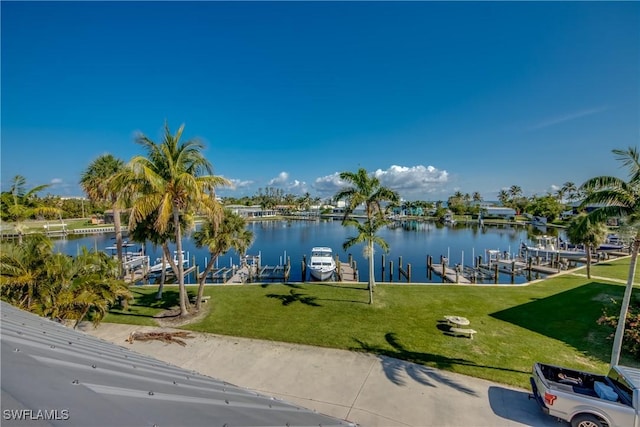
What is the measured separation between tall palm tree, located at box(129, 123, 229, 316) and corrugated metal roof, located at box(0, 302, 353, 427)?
367 inches

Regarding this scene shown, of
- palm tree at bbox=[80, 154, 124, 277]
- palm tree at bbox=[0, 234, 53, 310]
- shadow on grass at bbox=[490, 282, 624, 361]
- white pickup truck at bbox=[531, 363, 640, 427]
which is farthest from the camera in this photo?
palm tree at bbox=[80, 154, 124, 277]

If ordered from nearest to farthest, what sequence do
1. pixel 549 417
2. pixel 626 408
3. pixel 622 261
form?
pixel 626 408 < pixel 549 417 < pixel 622 261

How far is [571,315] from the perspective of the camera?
41.5 feet

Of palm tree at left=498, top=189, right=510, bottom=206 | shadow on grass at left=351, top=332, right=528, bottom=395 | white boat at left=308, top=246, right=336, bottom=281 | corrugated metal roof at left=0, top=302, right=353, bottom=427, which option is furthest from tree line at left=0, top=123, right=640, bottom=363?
palm tree at left=498, top=189, right=510, bottom=206

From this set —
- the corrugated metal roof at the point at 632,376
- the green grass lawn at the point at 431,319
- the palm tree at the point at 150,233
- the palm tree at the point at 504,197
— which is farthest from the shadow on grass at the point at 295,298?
A: the palm tree at the point at 504,197

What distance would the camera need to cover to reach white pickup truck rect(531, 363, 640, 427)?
222 inches

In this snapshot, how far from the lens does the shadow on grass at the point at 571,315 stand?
1052 centimetres

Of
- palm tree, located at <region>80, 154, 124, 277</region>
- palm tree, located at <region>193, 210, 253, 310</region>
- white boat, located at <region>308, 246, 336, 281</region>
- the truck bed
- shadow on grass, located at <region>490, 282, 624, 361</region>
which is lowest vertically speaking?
white boat, located at <region>308, 246, 336, 281</region>

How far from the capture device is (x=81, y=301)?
834 centimetres

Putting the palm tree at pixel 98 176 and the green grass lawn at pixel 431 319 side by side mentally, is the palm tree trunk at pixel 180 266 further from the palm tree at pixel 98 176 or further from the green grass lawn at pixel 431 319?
the palm tree at pixel 98 176

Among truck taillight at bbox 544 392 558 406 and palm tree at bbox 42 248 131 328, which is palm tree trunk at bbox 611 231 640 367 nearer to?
truck taillight at bbox 544 392 558 406

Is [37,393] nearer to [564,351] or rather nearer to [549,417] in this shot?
[549,417]

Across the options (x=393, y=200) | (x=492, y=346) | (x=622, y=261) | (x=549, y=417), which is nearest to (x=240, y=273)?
(x=393, y=200)

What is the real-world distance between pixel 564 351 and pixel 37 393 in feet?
43.5
